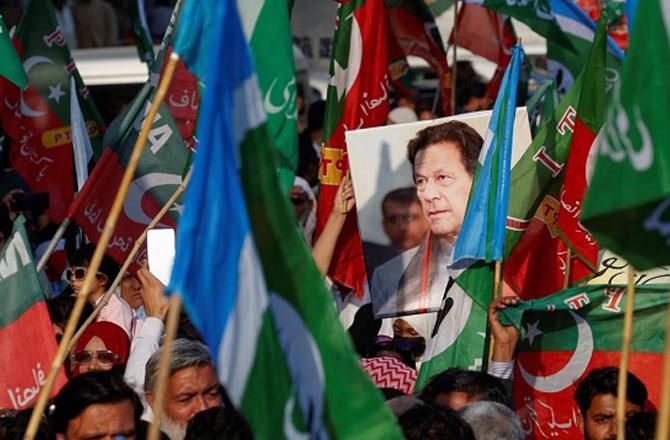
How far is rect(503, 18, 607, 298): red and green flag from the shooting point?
6781mm

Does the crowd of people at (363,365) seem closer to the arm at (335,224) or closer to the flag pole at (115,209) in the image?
the arm at (335,224)

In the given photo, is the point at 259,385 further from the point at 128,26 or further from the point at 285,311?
the point at 128,26

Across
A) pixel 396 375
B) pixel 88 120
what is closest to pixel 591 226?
pixel 396 375

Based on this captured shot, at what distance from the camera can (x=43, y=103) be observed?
8938mm

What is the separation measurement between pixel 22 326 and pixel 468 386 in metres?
1.53

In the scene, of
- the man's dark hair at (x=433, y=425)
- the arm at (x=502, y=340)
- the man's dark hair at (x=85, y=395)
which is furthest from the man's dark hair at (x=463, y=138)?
the man's dark hair at (x=85, y=395)

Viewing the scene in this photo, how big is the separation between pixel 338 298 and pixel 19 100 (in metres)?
2.30

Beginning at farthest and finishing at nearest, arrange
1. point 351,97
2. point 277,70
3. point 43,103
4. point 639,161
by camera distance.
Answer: point 43,103 < point 351,97 < point 277,70 < point 639,161

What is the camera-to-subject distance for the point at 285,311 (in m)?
4.30

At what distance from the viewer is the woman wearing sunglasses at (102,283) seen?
713 centimetres

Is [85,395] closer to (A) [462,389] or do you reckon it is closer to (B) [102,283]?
(A) [462,389]

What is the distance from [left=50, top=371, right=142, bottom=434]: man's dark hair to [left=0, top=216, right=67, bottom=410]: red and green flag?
0.84 metres

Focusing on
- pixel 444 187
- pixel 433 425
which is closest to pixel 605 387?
pixel 433 425

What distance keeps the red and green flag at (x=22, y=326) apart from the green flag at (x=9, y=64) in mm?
1668
